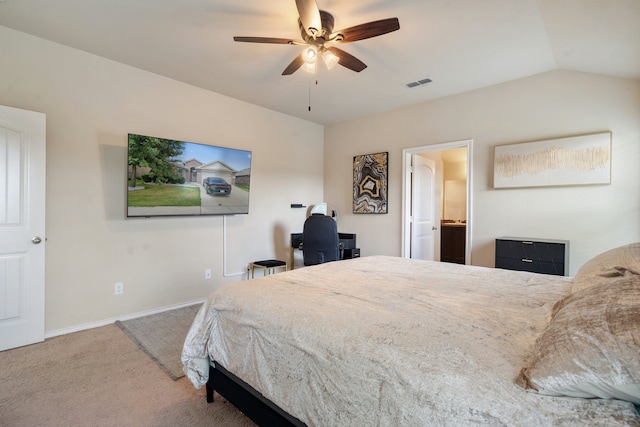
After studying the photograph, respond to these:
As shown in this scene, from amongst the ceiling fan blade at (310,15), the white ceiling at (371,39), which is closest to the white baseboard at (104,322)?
the white ceiling at (371,39)

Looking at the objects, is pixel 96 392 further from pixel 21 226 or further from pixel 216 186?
pixel 216 186

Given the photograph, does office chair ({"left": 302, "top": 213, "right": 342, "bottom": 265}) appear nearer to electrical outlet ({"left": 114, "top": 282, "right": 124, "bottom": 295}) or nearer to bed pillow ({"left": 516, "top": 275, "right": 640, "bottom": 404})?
electrical outlet ({"left": 114, "top": 282, "right": 124, "bottom": 295})

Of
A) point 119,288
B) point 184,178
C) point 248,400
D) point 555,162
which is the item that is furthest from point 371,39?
point 119,288

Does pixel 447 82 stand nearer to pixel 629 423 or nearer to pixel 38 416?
pixel 629 423

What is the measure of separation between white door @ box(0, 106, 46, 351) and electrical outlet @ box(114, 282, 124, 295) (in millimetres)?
591

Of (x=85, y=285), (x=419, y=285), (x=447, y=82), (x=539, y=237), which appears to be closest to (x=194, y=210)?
(x=85, y=285)

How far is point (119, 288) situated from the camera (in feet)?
10.5

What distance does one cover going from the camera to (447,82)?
3.53 meters

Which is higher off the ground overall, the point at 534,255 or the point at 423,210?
the point at 423,210

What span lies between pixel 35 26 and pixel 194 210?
2.07m

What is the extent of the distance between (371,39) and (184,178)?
242 cm

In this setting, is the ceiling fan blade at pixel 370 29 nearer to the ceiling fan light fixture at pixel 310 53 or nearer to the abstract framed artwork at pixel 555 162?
the ceiling fan light fixture at pixel 310 53

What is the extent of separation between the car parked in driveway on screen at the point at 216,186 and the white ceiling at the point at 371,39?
1147mm

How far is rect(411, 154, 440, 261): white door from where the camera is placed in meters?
4.51
